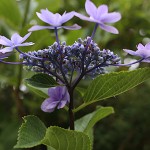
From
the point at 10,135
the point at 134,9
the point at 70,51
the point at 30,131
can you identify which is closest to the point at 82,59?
the point at 70,51

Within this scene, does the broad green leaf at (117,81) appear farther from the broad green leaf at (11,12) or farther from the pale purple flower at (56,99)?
the broad green leaf at (11,12)

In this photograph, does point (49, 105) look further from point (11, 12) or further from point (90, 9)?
point (11, 12)

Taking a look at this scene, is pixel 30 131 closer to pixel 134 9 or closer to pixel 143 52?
pixel 143 52

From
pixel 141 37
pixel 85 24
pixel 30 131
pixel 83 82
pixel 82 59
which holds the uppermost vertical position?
pixel 85 24

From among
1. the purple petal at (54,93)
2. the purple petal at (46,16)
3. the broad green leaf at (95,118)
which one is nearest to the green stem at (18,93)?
the broad green leaf at (95,118)

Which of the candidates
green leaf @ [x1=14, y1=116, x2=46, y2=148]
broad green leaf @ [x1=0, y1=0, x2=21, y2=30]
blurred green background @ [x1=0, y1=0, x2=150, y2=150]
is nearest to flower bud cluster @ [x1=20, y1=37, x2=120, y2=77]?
green leaf @ [x1=14, y1=116, x2=46, y2=148]

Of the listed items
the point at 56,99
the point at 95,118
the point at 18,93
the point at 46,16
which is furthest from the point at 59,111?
the point at 46,16
